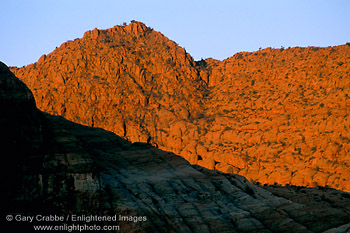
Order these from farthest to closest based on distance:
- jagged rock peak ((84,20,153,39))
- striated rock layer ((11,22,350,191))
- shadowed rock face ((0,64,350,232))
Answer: jagged rock peak ((84,20,153,39))
striated rock layer ((11,22,350,191))
shadowed rock face ((0,64,350,232))

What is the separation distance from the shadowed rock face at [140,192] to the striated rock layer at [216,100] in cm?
2480

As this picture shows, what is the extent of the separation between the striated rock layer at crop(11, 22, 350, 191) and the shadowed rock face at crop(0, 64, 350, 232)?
24804mm

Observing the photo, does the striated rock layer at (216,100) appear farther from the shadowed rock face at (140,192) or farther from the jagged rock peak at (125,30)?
the shadowed rock face at (140,192)

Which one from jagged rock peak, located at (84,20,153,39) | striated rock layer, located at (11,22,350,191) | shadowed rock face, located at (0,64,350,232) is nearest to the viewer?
shadowed rock face, located at (0,64,350,232)

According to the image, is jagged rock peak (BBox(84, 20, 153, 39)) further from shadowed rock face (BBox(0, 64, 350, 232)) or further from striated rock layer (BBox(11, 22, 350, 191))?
shadowed rock face (BBox(0, 64, 350, 232))

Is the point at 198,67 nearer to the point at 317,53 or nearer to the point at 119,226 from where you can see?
the point at 317,53

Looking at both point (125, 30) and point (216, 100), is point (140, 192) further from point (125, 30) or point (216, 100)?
point (125, 30)

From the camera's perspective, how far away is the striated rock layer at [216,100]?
7088 centimetres

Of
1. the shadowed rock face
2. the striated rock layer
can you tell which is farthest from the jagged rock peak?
the shadowed rock face

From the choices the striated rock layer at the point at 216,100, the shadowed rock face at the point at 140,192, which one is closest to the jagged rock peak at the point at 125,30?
the striated rock layer at the point at 216,100

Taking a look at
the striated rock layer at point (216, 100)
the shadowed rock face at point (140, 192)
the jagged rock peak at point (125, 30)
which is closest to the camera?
the shadowed rock face at point (140, 192)

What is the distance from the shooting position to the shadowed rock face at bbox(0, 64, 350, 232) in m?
29.0

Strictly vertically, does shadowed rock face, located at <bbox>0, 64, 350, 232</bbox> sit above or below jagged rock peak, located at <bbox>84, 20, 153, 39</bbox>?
below

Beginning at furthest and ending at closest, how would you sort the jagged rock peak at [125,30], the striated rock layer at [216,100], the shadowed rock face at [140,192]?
the jagged rock peak at [125,30] < the striated rock layer at [216,100] < the shadowed rock face at [140,192]
